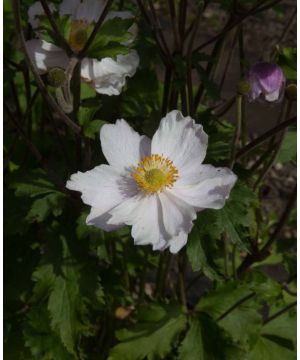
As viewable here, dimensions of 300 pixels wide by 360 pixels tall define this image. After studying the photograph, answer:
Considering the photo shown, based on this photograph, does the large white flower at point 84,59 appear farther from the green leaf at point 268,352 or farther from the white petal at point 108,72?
the green leaf at point 268,352

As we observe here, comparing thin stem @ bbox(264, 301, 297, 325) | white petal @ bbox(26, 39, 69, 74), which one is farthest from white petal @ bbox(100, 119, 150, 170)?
thin stem @ bbox(264, 301, 297, 325)

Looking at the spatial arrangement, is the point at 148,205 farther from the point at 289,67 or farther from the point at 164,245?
the point at 289,67

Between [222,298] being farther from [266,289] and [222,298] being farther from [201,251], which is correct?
[201,251]

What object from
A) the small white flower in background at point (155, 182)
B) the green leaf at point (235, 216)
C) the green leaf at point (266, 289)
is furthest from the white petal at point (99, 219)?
the green leaf at point (266, 289)

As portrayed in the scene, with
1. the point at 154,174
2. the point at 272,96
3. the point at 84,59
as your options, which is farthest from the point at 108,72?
→ the point at 272,96

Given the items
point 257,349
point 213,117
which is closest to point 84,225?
point 213,117

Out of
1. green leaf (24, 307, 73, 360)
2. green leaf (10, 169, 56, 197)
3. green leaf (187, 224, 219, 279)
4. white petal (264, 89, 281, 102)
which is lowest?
green leaf (24, 307, 73, 360)

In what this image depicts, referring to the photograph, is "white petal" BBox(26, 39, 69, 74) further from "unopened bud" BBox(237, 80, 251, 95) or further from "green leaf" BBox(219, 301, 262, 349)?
"green leaf" BBox(219, 301, 262, 349)

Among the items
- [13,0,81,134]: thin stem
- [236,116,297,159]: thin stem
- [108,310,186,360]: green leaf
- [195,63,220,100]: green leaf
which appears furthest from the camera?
[108,310,186,360]: green leaf
